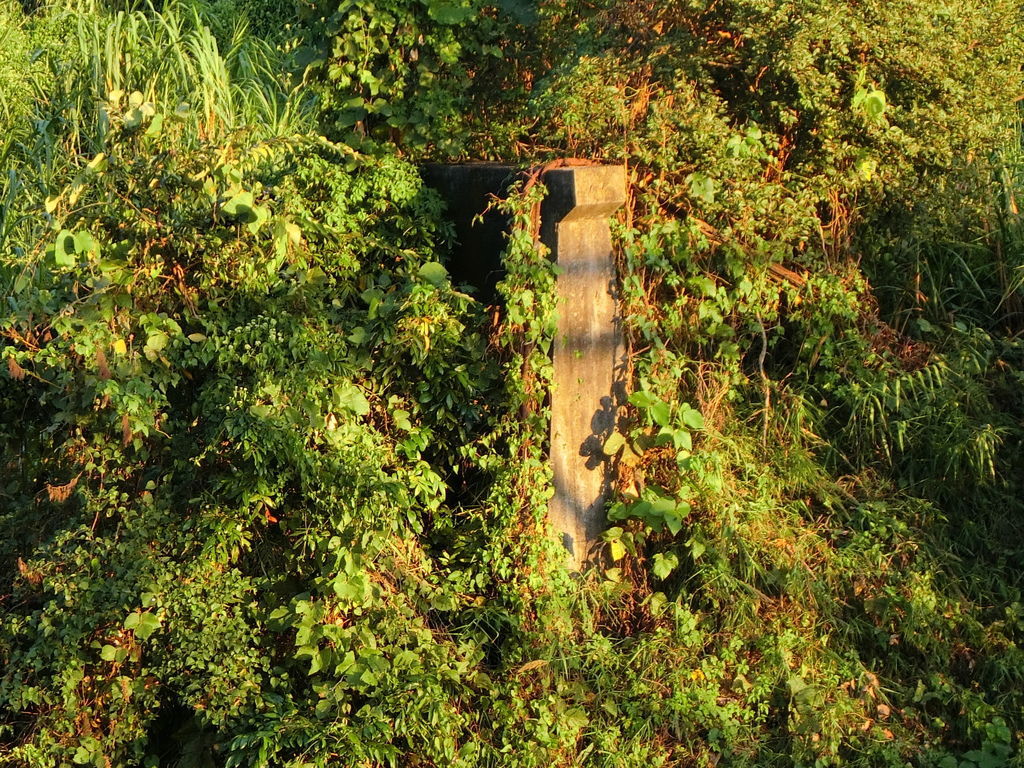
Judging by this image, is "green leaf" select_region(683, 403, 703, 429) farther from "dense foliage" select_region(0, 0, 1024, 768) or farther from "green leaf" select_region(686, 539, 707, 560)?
"green leaf" select_region(686, 539, 707, 560)

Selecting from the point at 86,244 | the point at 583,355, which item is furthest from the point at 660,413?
the point at 86,244

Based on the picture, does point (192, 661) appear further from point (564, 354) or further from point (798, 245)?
point (798, 245)

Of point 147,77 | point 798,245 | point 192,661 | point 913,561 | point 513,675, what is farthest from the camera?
point 147,77

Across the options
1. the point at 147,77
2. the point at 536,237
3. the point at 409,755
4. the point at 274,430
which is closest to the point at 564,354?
the point at 536,237

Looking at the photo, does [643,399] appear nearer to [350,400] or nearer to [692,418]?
[692,418]

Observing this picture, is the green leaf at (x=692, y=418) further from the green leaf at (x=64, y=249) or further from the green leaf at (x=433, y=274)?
the green leaf at (x=64, y=249)

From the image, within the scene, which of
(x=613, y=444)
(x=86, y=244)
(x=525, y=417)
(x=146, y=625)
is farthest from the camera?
(x=613, y=444)

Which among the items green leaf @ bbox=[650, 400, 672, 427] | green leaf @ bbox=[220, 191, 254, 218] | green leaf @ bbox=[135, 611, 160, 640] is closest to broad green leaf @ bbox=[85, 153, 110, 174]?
green leaf @ bbox=[220, 191, 254, 218]
